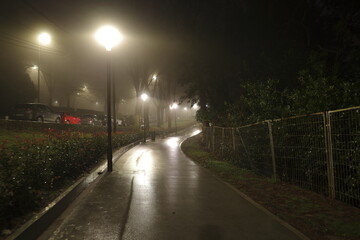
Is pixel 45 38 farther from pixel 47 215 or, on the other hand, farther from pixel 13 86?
pixel 47 215

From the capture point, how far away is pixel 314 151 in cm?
752

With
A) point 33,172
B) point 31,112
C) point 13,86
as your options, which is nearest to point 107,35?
point 33,172

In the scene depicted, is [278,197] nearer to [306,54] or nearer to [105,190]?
[105,190]

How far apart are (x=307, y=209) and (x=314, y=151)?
1.79 metres

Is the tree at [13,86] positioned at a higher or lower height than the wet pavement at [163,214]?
higher

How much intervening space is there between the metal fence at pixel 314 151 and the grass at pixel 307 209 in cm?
32

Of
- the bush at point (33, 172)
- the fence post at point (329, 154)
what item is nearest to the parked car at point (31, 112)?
the bush at point (33, 172)

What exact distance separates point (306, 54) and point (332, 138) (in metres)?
12.5

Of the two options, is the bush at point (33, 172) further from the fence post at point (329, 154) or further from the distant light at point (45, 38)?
the distant light at point (45, 38)

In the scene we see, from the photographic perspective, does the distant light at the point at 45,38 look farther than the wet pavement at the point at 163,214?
Yes

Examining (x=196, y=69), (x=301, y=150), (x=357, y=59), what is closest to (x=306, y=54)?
(x=357, y=59)

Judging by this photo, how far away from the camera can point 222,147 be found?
17.1 meters

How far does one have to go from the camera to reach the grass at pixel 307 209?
506 centimetres

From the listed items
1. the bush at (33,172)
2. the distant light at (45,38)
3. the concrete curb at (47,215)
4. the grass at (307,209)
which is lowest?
the grass at (307,209)
